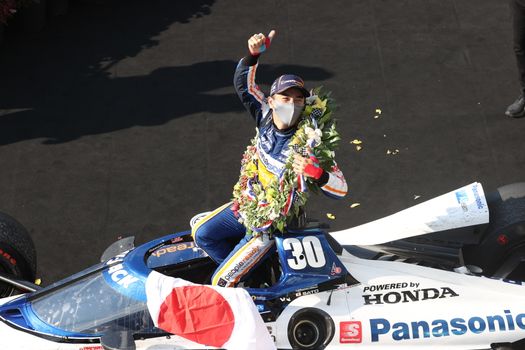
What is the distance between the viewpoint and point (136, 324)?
21.4ft

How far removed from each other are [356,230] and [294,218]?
1044mm

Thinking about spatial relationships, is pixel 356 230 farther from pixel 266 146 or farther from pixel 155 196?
pixel 155 196

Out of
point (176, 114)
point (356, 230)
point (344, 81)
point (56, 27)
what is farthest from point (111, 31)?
point (356, 230)

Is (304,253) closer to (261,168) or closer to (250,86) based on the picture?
(261,168)

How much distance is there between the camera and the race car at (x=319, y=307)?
656 cm

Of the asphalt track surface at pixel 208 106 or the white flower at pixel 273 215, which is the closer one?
the white flower at pixel 273 215

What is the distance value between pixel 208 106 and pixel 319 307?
164 inches

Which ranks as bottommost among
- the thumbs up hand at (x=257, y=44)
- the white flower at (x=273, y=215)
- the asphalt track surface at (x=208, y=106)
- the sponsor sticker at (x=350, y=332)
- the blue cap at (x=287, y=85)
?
the asphalt track surface at (x=208, y=106)

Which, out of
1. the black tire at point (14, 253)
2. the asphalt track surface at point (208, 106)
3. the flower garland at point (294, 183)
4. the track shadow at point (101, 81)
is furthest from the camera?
the track shadow at point (101, 81)

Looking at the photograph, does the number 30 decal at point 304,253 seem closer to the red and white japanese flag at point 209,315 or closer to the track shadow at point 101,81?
the red and white japanese flag at point 209,315

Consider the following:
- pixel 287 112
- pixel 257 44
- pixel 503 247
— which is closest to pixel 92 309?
pixel 287 112

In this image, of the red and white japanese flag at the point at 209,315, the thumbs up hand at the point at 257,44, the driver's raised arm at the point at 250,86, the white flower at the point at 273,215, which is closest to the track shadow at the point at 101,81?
the driver's raised arm at the point at 250,86

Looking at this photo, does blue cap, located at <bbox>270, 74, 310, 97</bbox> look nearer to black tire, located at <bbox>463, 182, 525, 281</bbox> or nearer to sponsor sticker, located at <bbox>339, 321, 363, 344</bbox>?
sponsor sticker, located at <bbox>339, 321, 363, 344</bbox>

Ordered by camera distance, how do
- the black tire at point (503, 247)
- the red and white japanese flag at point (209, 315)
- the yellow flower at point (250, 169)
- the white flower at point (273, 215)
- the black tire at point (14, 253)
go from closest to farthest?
1. the red and white japanese flag at point (209, 315)
2. the white flower at point (273, 215)
3. the yellow flower at point (250, 169)
4. the black tire at point (503, 247)
5. the black tire at point (14, 253)
